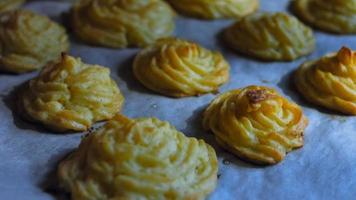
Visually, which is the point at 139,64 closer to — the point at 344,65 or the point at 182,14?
the point at 182,14

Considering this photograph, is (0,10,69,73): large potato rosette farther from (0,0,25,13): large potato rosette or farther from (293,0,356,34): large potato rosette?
(293,0,356,34): large potato rosette

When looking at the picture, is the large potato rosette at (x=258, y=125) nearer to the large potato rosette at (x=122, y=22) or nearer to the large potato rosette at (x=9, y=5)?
the large potato rosette at (x=122, y=22)

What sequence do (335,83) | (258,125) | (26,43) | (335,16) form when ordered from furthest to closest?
(335,16)
(26,43)
(335,83)
(258,125)

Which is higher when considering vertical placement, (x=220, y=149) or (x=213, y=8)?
(x=213, y=8)

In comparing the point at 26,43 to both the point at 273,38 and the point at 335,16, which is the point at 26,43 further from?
the point at 335,16

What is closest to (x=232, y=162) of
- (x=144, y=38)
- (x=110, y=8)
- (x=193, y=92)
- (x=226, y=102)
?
(x=226, y=102)

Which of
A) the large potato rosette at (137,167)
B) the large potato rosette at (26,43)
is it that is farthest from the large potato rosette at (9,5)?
the large potato rosette at (137,167)

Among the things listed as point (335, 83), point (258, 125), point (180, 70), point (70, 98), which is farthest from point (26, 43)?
point (335, 83)
